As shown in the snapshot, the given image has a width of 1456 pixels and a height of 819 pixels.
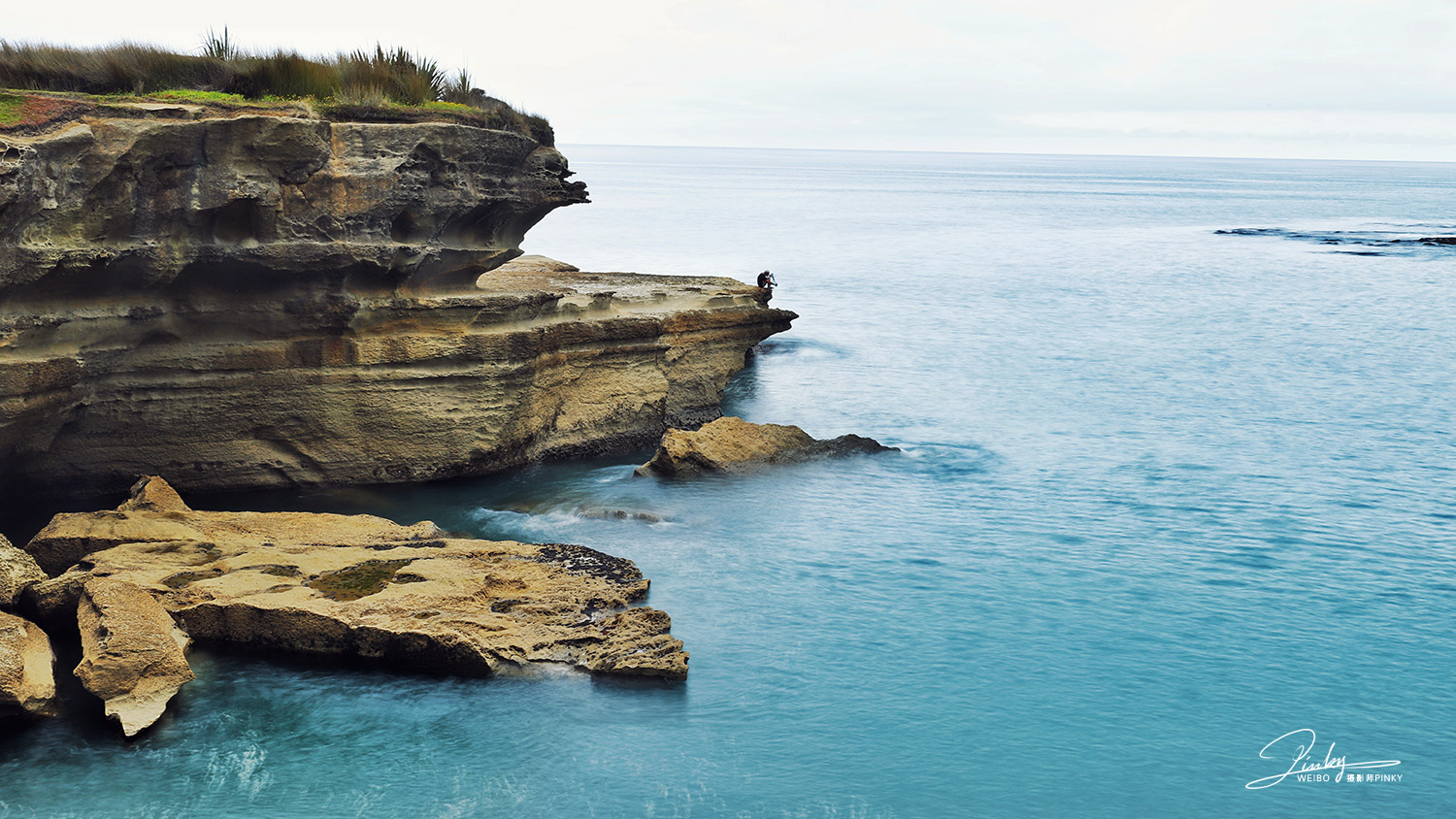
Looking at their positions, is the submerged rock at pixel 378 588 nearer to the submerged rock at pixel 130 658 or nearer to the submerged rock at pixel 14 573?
the submerged rock at pixel 14 573

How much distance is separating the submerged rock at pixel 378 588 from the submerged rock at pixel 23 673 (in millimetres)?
997

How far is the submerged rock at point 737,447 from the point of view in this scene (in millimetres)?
19062

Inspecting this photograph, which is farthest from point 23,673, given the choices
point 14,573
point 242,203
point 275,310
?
point 242,203

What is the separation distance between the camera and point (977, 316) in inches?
1647

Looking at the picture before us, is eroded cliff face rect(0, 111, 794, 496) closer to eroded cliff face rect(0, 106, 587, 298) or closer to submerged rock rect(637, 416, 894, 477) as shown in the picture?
eroded cliff face rect(0, 106, 587, 298)

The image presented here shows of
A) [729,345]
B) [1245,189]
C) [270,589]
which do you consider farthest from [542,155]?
[1245,189]

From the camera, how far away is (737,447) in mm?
19984

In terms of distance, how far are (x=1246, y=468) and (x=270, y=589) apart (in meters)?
16.8
